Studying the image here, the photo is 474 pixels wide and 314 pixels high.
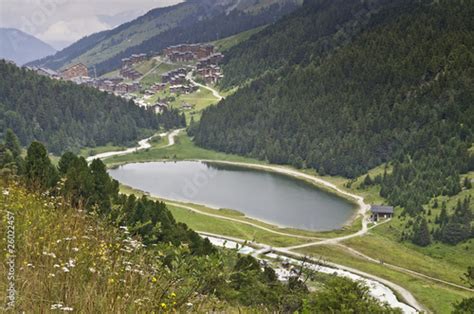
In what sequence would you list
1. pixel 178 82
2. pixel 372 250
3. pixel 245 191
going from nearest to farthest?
pixel 372 250 → pixel 245 191 → pixel 178 82

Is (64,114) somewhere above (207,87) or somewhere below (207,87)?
below

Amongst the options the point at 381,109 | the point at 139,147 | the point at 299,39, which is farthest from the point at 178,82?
the point at 381,109

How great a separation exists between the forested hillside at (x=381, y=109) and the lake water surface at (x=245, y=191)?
10.2 metres

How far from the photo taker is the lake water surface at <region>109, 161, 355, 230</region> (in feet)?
232

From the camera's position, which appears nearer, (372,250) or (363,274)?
(363,274)

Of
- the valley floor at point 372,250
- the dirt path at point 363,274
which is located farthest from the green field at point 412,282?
the dirt path at point 363,274

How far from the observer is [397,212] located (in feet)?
227

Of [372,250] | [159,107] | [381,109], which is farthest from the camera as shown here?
[159,107]

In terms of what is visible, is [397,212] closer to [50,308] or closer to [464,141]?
[464,141]

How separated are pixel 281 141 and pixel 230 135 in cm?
1703

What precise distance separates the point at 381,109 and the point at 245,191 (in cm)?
4087

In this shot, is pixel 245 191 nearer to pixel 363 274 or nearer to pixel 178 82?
pixel 363 274

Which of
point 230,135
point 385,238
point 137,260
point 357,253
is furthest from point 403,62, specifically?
point 137,260

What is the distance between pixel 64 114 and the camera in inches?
5349
